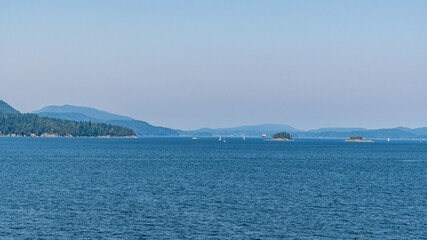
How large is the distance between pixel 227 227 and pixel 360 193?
36446mm

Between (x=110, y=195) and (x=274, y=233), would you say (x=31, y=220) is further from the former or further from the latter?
(x=274, y=233)

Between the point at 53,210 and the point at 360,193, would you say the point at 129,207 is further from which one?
the point at 360,193

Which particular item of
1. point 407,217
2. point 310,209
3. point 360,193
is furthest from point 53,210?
point 360,193

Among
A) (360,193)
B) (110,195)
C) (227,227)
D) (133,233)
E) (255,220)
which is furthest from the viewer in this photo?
(360,193)

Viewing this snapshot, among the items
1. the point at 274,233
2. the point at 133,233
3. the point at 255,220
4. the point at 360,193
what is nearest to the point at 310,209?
the point at 255,220

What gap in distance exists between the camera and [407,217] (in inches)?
2330

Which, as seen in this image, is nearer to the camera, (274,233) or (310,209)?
(274,233)

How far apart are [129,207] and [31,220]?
1332 cm

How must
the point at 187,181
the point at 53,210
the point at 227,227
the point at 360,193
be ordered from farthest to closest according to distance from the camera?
the point at 187,181
the point at 360,193
the point at 53,210
the point at 227,227

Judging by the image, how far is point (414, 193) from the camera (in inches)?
3238

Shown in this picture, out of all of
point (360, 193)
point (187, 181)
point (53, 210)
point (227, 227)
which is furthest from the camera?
point (187, 181)

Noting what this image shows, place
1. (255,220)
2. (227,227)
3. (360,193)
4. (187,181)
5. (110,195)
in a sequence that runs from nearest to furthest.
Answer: (227,227), (255,220), (110,195), (360,193), (187,181)

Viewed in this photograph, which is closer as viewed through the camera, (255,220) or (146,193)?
(255,220)

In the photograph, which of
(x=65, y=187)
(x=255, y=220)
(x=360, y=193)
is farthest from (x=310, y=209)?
(x=65, y=187)
